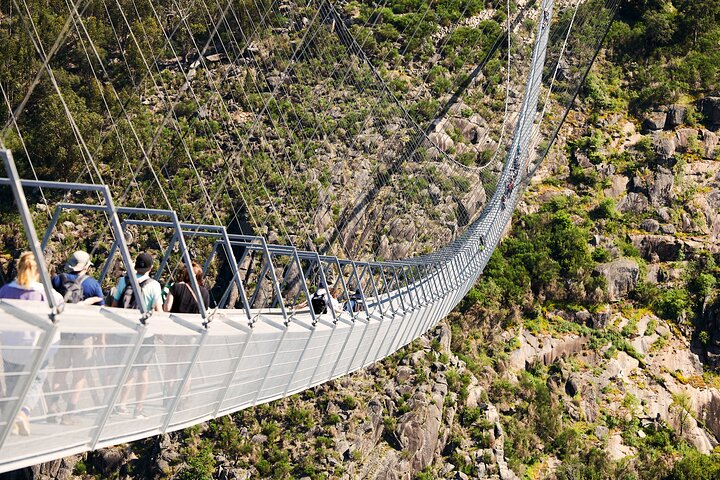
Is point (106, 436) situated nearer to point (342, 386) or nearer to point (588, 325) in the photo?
point (342, 386)

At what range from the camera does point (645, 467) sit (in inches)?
964

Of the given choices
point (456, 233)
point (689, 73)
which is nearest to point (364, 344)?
point (456, 233)

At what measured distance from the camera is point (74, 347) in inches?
178

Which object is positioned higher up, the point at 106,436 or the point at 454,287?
the point at 106,436

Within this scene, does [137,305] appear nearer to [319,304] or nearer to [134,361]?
[134,361]

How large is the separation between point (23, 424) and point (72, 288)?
2.72 feet

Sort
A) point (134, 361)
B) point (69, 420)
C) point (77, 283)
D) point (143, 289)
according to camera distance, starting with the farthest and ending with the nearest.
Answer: point (143, 289)
point (77, 283)
point (134, 361)
point (69, 420)

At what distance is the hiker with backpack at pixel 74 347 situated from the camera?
4.50 m

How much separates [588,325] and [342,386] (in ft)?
21.7

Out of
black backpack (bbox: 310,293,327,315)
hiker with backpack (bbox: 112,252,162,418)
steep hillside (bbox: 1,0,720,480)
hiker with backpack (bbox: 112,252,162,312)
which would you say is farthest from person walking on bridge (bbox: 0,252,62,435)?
steep hillside (bbox: 1,0,720,480)

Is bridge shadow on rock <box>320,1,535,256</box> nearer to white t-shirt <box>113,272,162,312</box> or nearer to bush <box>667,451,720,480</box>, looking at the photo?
bush <box>667,451,720,480</box>

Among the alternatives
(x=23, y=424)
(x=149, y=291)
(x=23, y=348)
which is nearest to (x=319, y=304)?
(x=149, y=291)

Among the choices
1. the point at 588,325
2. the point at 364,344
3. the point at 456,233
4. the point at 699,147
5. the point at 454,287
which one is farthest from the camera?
the point at 699,147

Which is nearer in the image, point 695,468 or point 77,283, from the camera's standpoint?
point 77,283
